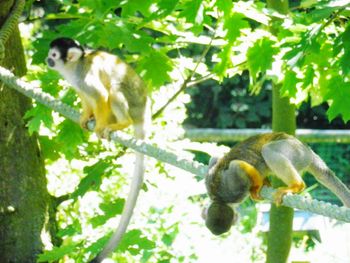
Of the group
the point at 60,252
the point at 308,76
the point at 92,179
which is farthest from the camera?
the point at 92,179

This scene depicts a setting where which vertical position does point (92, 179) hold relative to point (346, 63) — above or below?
below

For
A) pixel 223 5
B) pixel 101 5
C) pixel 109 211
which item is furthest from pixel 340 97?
pixel 109 211

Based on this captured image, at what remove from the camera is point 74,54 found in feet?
11.4

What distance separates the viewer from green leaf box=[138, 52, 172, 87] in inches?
122

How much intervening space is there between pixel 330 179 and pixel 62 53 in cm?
140

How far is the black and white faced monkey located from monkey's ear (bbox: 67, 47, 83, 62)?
0.99 meters

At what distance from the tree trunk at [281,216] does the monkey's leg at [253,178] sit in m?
0.59

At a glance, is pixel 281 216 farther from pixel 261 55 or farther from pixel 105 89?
pixel 105 89

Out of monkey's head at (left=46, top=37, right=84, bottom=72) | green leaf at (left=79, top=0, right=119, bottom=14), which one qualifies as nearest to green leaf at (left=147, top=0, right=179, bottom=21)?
green leaf at (left=79, top=0, right=119, bottom=14)

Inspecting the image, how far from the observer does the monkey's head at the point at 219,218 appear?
2.76 meters

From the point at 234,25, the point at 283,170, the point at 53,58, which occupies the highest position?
the point at 234,25

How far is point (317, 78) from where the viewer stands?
3053 millimetres

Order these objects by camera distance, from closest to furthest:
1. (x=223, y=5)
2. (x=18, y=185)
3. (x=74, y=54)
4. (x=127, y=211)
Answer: (x=223, y=5) → (x=127, y=211) → (x=18, y=185) → (x=74, y=54)

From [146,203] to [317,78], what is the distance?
7.97ft
